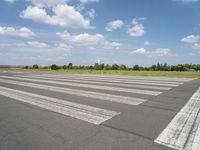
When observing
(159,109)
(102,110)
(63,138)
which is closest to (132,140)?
(63,138)

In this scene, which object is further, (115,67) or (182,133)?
(115,67)

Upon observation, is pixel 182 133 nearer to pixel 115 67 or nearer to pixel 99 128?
pixel 99 128

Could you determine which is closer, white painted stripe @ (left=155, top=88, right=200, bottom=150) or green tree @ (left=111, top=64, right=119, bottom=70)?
white painted stripe @ (left=155, top=88, right=200, bottom=150)

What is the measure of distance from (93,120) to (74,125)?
0.60 m

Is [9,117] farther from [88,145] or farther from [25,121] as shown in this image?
[88,145]

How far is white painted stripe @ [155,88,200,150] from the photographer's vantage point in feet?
10.5

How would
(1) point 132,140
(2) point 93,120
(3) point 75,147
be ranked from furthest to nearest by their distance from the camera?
(2) point 93,120 → (1) point 132,140 → (3) point 75,147

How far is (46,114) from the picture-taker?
5.23 metres

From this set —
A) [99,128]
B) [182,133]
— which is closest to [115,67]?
[99,128]

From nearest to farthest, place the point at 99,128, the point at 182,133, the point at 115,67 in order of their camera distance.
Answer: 1. the point at 182,133
2. the point at 99,128
3. the point at 115,67

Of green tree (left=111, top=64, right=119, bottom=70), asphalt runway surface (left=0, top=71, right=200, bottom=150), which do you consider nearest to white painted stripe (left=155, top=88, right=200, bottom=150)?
asphalt runway surface (left=0, top=71, right=200, bottom=150)

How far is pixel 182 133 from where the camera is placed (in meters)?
3.72

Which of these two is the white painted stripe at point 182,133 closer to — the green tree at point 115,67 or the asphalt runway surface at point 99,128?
the asphalt runway surface at point 99,128

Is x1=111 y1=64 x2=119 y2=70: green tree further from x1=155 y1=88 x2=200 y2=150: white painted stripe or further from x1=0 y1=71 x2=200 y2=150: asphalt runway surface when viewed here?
x1=155 y1=88 x2=200 y2=150: white painted stripe
